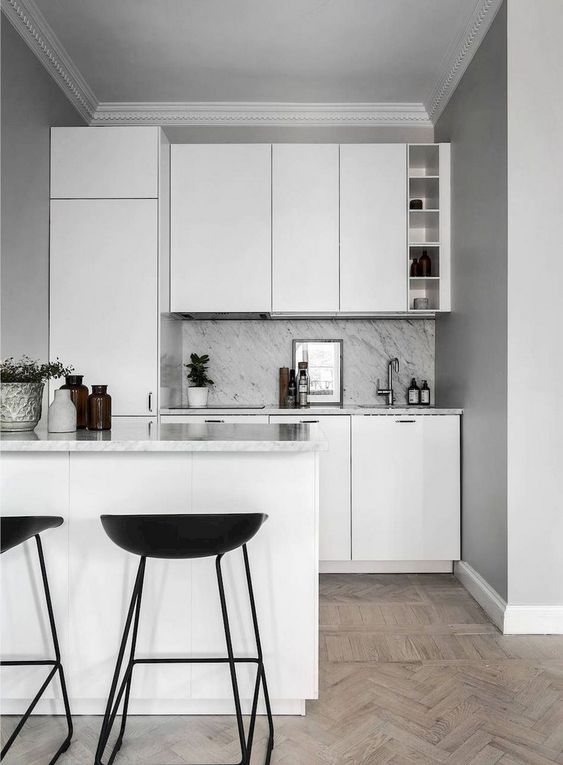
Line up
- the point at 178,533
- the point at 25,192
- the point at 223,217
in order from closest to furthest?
the point at 178,533
the point at 25,192
the point at 223,217

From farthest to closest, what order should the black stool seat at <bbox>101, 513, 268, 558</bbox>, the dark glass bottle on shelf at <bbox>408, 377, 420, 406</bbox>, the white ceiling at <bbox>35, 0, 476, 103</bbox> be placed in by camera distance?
the dark glass bottle on shelf at <bbox>408, 377, 420, 406</bbox>
the white ceiling at <bbox>35, 0, 476, 103</bbox>
the black stool seat at <bbox>101, 513, 268, 558</bbox>

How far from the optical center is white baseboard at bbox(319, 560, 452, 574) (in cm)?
361

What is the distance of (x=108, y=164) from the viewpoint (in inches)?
138

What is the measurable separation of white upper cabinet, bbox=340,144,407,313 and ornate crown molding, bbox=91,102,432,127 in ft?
1.53

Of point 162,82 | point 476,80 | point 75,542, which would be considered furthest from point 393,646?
point 162,82

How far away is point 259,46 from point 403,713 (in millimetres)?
3327

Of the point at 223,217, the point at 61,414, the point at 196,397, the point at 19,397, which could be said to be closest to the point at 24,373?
the point at 19,397

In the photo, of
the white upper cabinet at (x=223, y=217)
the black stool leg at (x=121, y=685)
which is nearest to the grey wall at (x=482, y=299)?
the white upper cabinet at (x=223, y=217)

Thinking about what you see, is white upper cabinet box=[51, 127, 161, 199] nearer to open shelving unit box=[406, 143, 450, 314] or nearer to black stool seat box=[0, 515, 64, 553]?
open shelving unit box=[406, 143, 450, 314]

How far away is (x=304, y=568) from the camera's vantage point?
6.79ft

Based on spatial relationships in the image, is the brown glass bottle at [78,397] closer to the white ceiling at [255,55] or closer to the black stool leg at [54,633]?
the black stool leg at [54,633]

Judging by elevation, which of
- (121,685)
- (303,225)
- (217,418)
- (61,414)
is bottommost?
(121,685)

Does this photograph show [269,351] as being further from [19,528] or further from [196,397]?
[19,528]

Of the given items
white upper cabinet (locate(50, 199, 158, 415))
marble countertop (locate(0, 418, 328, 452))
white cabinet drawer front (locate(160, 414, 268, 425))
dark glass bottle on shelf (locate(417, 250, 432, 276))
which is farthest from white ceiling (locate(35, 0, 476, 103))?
marble countertop (locate(0, 418, 328, 452))
